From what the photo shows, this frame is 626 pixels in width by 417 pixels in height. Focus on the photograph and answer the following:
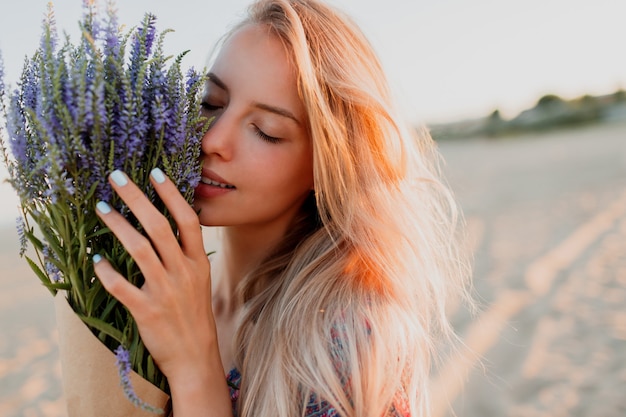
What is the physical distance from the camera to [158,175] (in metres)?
1.43

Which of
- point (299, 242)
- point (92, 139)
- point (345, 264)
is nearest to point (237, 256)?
point (299, 242)

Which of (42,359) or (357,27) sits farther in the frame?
(42,359)

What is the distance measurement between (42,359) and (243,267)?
178 inches

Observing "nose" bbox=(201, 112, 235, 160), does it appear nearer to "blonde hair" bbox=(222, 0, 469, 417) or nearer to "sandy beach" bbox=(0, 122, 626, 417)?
"blonde hair" bbox=(222, 0, 469, 417)

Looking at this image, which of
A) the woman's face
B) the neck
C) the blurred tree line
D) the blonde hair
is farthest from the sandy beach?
the blurred tree line

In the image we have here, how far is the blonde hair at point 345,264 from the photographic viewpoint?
176 centimetres

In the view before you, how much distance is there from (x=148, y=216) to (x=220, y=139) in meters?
0.43

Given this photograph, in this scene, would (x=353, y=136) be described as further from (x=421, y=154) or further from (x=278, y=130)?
(x=421, y=154)

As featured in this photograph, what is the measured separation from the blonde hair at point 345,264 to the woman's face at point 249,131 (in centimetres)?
6

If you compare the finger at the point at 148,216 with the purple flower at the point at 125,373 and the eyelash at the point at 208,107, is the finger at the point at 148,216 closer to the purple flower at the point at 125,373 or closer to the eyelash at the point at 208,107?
the purple flower at the point at 125,373

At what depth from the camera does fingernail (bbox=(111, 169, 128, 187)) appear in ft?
4.41

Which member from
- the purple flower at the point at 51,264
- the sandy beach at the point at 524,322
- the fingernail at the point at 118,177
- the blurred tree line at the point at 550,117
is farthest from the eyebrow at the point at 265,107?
the blurred tree line at the point at 550,117

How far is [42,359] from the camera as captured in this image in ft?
20.1

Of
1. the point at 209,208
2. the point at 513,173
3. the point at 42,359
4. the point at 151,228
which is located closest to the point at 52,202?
the point at 151,228
